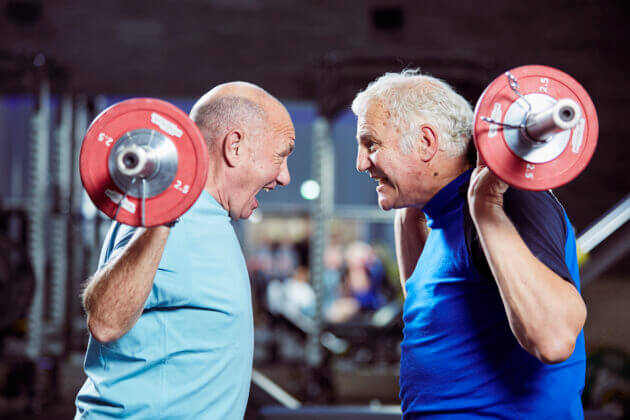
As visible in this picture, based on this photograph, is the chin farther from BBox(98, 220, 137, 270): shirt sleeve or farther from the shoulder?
BBox(98, 220, 137, 270): shirt sleeve

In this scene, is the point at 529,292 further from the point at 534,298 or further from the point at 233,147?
the point at 233,147

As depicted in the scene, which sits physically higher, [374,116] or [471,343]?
[374,116]

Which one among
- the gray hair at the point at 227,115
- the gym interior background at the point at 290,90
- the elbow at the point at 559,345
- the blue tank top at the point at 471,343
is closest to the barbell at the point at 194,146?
the blue tank top at the point at 471,343

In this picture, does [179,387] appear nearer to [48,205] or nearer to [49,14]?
[48,205]

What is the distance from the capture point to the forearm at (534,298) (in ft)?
2.58

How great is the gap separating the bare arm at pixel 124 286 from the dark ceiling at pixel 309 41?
411 centimetres

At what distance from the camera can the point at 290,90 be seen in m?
4.87

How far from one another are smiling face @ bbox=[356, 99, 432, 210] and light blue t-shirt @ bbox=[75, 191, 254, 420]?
36 centimetres

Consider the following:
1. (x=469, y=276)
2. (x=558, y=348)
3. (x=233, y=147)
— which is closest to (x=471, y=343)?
(x=469, y=276)

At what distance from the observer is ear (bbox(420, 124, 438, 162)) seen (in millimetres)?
1132

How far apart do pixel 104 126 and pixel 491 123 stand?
1.83 ft

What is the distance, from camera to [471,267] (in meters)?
0.99

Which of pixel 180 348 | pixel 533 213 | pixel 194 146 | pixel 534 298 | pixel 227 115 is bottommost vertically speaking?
pixel 180 348

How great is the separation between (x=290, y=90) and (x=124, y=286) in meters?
4.16
